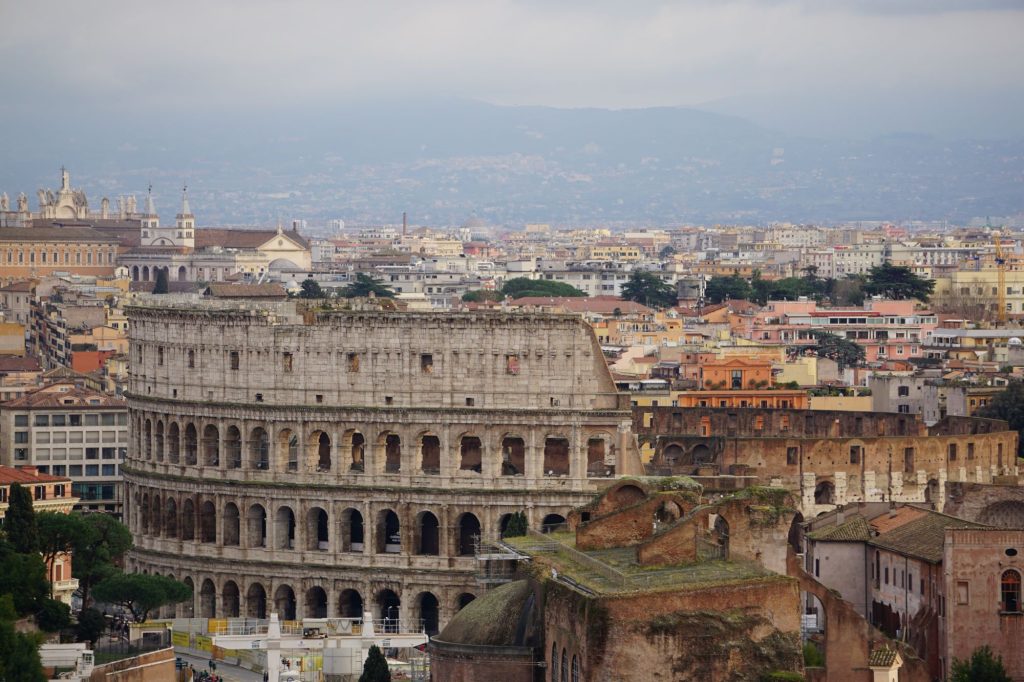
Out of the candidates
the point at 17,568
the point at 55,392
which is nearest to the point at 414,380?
the point at 17,568

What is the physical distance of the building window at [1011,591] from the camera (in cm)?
8081

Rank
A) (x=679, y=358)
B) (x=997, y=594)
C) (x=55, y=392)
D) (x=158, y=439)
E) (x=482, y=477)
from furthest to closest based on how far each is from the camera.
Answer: (x=679, y=358)
(x=55, y=392)
(x=158, y=439)
(x=482, y=477)
(x=997, y=594)

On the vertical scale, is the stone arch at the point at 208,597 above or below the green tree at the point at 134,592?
below

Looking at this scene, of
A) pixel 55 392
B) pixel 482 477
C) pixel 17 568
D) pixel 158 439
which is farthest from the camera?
pixel 55 392

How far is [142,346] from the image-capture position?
121m

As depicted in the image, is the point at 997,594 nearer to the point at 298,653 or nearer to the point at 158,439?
the point at 298,653

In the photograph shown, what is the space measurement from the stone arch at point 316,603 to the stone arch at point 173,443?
9434 millimetres

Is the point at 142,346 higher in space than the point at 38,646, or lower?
higher

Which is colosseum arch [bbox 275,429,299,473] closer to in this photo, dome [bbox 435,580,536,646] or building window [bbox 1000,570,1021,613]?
dome [bbox 435,580,536,646]

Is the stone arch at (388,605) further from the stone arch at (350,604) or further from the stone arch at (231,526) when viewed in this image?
the stone arch at (231,526)

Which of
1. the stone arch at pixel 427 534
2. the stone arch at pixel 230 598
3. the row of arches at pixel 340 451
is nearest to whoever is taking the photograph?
the stone arch at pixel 427 534

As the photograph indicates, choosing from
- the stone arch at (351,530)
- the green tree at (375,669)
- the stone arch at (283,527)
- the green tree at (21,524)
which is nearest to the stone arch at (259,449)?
the stone arch at (283,527)

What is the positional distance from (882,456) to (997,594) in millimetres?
36108

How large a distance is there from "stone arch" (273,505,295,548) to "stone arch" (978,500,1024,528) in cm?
2868
